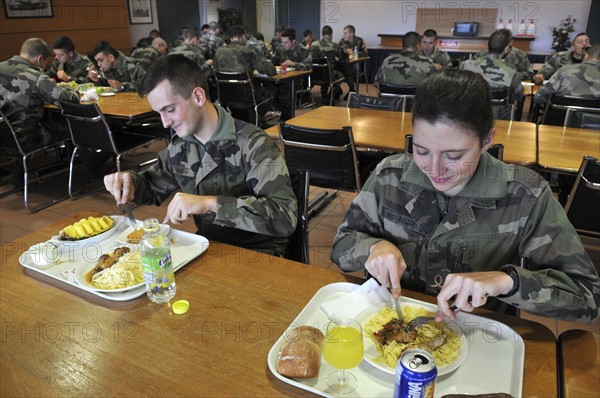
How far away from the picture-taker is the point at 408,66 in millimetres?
5031

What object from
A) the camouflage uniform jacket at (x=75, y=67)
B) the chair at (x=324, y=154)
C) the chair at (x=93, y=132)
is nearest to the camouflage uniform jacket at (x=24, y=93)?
the chair at (x=93, y=132)

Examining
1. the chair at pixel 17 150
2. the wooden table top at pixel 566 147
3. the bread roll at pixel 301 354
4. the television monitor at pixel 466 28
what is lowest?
the chair at pixel 17 150

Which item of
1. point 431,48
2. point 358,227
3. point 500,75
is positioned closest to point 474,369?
point 358,227

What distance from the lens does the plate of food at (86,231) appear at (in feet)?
4.81

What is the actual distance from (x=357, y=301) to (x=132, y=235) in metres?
0.82

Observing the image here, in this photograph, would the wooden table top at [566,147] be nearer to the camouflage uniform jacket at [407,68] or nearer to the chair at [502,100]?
the chair at [502,100]

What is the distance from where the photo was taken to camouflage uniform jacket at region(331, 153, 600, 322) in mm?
1027

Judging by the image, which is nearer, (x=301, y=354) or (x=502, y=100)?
(x=301, y=354)

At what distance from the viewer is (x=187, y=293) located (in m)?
1.20

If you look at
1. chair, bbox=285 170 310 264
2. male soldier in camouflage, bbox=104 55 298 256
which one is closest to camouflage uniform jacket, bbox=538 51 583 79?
chair, bbox=285 170 310 264

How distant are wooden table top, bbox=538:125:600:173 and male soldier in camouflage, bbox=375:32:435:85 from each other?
7.57 feet

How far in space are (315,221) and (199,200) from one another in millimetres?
2089

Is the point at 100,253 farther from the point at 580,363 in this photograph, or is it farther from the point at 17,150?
the point at 17,150

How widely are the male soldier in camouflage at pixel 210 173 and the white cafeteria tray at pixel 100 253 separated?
0.33ft
